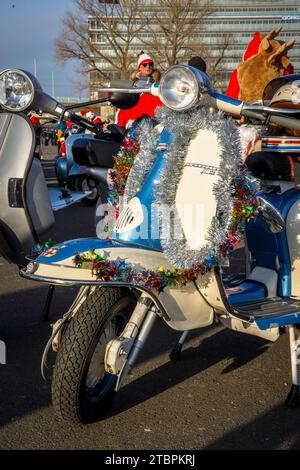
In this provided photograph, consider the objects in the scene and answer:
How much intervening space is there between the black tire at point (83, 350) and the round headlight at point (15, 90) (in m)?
1.49

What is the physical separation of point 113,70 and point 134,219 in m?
30.4

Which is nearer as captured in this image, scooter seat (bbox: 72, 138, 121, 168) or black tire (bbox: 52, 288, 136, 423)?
black tire (bbox: 52, 288, 136, 423)

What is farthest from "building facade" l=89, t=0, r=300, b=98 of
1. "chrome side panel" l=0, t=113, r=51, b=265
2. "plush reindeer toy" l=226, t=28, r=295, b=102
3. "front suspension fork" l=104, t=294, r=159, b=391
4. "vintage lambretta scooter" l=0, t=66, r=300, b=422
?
"front suspension fork" l=104, t=294, r=159, b=391

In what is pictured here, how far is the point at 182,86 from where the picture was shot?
9.02ft

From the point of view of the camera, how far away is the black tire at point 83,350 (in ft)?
8.36

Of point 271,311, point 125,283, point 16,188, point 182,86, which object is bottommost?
point 271,311

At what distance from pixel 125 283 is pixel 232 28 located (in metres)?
42.8

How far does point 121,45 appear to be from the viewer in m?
31.9

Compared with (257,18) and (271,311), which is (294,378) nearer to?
(271,311)

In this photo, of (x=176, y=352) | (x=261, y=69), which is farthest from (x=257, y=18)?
(x=176, y=352)

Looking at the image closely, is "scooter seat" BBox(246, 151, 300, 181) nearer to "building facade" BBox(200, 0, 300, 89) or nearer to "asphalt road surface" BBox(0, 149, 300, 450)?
"asphalt road surface" BBox(0, 149, 300, 450)

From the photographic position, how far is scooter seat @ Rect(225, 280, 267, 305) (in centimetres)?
324

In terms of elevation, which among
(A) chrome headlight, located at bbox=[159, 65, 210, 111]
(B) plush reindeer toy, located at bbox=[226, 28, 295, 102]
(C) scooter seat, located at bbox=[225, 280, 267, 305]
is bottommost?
(C) scooter seat, located at bbox=[225, 280, 267, 305]

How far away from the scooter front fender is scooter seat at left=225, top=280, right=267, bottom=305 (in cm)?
44
